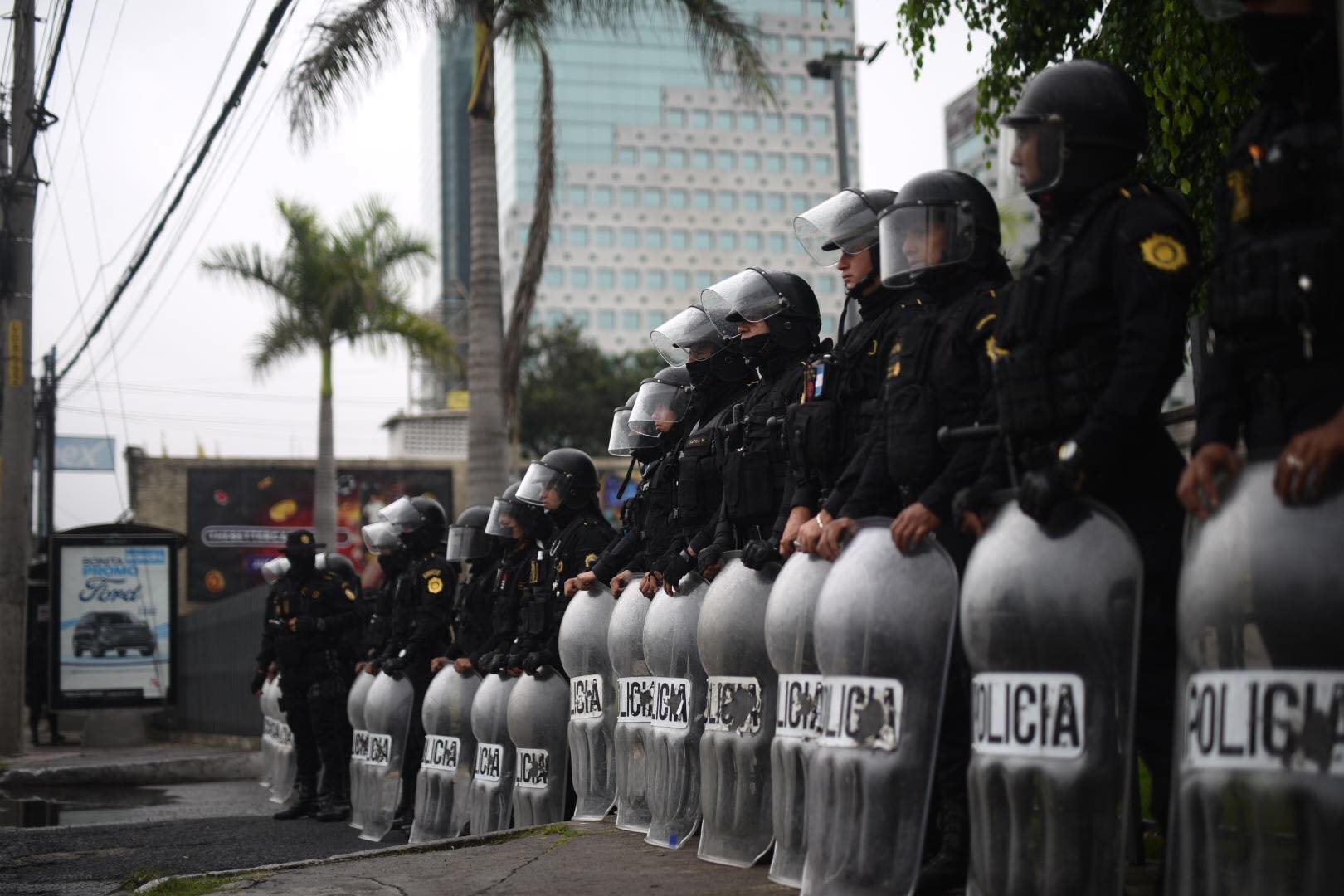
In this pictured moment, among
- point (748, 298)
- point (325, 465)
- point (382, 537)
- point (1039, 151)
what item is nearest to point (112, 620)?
point (325, 465)

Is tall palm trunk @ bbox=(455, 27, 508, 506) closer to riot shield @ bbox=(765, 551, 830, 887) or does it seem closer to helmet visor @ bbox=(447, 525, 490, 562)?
helmet visor @ bbox=(447, 525, 490, 562)

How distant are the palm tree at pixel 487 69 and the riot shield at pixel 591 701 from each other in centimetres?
712

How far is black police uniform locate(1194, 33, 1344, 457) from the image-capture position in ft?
11.8

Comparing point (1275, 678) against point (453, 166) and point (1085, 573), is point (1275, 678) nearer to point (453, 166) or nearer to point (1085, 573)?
point (1085, 573)

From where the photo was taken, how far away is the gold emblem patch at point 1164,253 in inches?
167

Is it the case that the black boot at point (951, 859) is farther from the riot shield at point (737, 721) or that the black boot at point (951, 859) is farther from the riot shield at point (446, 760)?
the riot shield at point (446, 760)

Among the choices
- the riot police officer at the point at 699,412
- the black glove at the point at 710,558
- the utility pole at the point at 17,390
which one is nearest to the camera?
the black glove at the point at 710,558

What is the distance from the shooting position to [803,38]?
119 meters

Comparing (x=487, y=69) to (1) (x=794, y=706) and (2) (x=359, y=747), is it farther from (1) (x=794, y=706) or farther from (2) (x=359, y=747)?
(1) (x=794, y=706)

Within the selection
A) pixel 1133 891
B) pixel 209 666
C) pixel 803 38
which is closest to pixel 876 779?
pixel 1133 891

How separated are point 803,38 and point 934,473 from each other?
118m

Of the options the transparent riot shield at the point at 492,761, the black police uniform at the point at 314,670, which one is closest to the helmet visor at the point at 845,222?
the transparent riot shield at the point at 492,761

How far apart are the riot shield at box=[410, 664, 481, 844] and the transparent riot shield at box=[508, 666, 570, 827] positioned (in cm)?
73

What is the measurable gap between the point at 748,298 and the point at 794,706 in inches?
93.1
